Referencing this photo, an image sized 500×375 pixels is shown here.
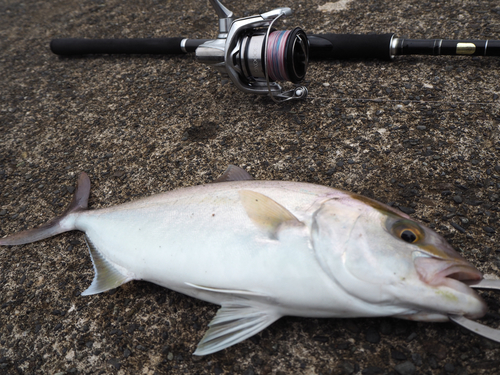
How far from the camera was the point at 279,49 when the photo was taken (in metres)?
2.16

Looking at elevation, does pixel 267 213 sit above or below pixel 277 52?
below

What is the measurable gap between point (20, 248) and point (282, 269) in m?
1.53

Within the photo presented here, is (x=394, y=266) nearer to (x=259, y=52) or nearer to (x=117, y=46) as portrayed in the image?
(x=259, y=52)

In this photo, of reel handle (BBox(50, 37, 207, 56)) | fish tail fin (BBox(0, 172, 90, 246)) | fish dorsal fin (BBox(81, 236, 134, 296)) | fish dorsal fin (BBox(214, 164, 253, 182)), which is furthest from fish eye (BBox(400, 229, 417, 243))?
reel handle (BBox(50, 37, 207, 56))

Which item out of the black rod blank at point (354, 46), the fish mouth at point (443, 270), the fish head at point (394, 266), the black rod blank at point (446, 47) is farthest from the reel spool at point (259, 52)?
the fish mouth at point (443, 270)

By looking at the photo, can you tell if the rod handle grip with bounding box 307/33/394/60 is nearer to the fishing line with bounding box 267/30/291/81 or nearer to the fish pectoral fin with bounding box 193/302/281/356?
the fishing line with bounding box 267/30/291/81

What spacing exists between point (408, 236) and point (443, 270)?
0.52 feet

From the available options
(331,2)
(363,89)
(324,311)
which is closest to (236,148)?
(363,89)

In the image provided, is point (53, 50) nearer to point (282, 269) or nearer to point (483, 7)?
point (282, 269)

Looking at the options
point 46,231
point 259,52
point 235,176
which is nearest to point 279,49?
point 259,52

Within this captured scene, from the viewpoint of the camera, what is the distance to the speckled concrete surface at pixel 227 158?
57.9 inches

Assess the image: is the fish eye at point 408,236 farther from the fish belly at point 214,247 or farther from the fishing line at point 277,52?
the fishing line at point 277,52

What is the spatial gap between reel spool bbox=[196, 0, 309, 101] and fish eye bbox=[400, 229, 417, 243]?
4.17 ft

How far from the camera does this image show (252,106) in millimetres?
2516
